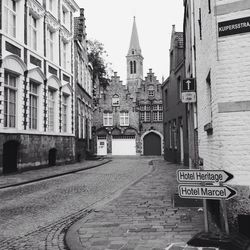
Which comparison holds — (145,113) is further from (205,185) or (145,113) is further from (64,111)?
(205,185)

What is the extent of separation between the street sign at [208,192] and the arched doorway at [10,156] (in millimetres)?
12477

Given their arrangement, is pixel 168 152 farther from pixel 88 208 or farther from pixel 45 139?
pixel 88 208

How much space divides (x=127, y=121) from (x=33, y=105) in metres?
28.1

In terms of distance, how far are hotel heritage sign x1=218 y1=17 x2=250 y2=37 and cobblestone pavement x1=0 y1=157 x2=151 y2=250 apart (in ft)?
13.8

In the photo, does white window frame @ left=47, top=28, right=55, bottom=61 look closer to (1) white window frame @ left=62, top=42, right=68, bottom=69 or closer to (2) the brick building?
(1) white window frame @ left=62, top=42, right=68, bottom=69

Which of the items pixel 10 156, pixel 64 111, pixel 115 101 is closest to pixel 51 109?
pixel 64 111

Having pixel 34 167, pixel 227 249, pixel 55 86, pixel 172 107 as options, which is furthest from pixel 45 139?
pixel 227 249

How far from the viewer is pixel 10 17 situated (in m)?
15.8

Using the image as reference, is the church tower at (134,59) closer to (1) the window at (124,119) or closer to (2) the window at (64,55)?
(1) the window at (124,119)

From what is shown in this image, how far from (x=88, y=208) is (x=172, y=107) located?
16607 millimetres

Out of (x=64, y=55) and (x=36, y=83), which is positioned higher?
(x=64, y=55)

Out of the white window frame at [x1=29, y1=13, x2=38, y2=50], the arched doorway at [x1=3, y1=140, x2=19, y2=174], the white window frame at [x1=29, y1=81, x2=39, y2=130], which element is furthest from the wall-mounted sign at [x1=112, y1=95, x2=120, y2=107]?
the arched doorway at [x1=3, y1=140, x2=19, y2=174]

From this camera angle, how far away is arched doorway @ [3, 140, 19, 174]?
50.9 ft

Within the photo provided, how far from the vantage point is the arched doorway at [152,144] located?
4469 cm
